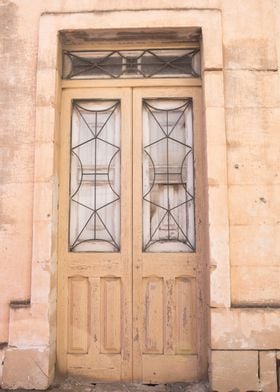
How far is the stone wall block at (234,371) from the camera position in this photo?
4.03 metres

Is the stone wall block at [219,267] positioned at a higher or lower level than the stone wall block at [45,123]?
lower

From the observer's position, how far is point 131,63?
187 inches

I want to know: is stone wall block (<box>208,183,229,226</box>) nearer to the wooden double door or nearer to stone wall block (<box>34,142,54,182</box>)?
the wooden double door

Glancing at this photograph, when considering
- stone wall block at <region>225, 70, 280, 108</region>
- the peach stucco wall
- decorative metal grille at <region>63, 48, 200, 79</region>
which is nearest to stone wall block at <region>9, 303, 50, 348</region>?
the peach stucco wall

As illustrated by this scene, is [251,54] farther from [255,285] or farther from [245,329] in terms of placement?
[245,329]

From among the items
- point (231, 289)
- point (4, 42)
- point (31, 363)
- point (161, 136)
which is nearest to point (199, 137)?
point (161, 136)

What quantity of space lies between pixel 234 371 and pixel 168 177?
76.8 inches

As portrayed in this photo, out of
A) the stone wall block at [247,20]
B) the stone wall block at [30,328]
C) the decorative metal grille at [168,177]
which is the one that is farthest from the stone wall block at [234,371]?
the stone wall block at [247,20]

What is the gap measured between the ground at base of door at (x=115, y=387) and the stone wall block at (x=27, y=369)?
0.08 meters

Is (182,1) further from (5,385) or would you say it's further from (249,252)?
(5,385)

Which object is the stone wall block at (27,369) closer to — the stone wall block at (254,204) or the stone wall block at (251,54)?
the stone wall block at (254,204)

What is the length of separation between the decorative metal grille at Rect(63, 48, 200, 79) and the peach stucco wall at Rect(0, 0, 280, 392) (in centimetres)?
38

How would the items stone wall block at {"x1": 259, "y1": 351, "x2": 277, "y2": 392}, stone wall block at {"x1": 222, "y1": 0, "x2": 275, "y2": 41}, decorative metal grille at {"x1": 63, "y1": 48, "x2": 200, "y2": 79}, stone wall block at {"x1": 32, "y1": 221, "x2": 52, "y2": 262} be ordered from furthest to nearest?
1. decorative metal grille at {"x1": 63, "y1": 48, "x2": 200, "y2": 79}
2. stone wall block at {"x1": 222, "y1": 0, "x2": 275, "y2": 41}
3. stone wall block at {"x1": 32, "y1": 221, "x2": 52, "y2": 262}
4. stone wall block at {"x1": 259, "y1": 351, "x2": 277, "y2": 392}

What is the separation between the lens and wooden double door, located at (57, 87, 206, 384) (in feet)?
14.4
